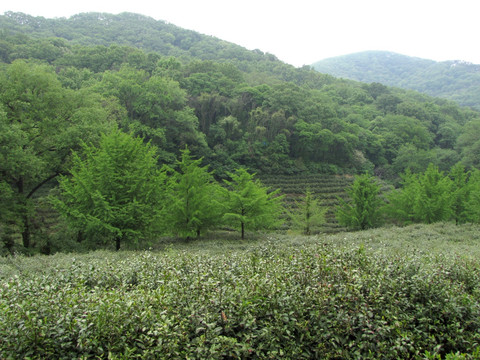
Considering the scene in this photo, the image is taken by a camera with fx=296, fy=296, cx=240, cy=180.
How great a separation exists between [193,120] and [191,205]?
76.7 ft

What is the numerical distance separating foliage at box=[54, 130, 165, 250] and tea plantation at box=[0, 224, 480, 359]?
813 centimetres

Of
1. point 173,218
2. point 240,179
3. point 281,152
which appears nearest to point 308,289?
point 173,218

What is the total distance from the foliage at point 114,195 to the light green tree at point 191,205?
85.9 inches

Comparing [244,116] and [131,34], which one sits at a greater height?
[131,34]

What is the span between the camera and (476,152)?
46.8m

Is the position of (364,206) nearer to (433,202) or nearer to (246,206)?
(433,202)

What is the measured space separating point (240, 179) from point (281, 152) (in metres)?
25.9

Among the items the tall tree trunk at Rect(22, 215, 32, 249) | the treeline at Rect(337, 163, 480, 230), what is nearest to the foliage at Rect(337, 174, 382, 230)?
the treeline at Rect(337, 163, 480, 230)

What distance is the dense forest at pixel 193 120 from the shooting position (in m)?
17.0

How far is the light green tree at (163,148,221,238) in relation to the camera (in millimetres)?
16750

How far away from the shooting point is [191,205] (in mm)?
17156

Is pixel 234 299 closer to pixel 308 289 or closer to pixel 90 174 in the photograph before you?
pixel 308 289

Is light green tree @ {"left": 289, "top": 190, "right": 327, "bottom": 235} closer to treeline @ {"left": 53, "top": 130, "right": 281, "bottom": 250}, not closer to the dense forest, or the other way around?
treeline @ {"left": 53, "top": 130, "right": 281, "bottom": 250}

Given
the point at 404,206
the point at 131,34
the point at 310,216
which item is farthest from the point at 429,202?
the point at 131,34
